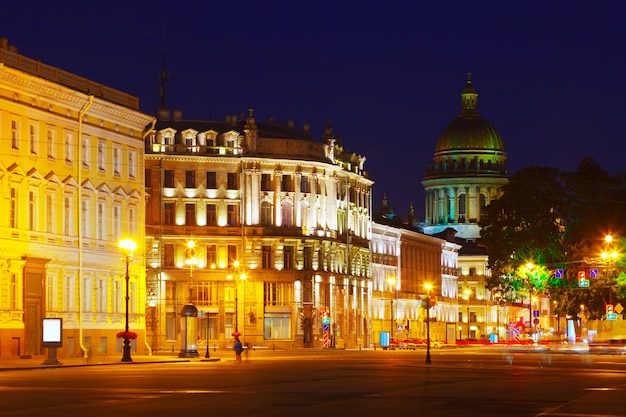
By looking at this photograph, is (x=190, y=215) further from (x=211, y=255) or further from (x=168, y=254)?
(x=168, y=254)

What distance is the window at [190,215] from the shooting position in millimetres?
A: 146250

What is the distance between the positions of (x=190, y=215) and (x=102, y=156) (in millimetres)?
58488

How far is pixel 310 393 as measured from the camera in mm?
41031

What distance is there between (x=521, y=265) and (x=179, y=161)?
4264 cm

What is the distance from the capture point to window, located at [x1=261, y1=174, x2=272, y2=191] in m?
150

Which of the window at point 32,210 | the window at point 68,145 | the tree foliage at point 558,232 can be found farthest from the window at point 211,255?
the window at point 32,210

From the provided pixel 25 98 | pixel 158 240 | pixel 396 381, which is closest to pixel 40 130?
pixel 25 98

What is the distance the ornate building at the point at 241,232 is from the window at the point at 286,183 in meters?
0.10

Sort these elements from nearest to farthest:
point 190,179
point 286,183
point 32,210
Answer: point 32,210
point 190,179
point 286,183

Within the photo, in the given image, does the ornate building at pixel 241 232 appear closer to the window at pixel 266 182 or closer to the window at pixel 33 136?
the window at pixel 266 182

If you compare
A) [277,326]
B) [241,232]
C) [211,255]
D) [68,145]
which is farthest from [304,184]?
[68,145]

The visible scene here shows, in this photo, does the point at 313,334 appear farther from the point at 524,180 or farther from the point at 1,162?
the point at 1,162

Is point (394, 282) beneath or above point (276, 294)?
above

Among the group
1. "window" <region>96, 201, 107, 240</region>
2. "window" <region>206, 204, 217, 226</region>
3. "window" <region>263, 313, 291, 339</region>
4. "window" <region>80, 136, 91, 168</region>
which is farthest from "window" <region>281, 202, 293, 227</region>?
"window" <region>80, 136, 91, 168</region>
